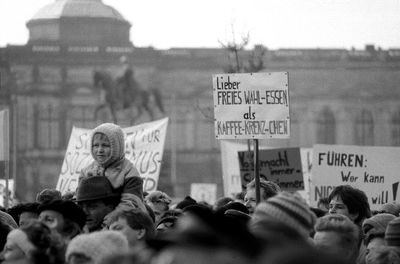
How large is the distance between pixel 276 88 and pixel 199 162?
74.5 m

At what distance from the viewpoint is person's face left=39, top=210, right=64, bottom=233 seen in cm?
827

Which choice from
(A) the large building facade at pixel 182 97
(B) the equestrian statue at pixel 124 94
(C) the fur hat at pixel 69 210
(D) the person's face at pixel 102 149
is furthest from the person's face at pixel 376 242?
(B) the equestrian statue at pixel 124 94

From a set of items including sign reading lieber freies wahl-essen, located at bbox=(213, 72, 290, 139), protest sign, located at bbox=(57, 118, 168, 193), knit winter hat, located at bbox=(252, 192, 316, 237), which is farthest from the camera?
protest sign, located at bbox=(57, 118, 168, 193)

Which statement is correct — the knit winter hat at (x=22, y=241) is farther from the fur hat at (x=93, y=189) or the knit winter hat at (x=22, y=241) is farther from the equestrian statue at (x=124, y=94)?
the equestrian statue at (x=124, y=94)

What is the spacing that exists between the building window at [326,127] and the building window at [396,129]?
3.11 meters

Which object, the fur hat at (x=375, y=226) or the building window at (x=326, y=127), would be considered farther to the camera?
the building window at (x=326, y=127)

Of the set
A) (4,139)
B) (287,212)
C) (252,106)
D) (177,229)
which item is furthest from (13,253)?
(4,139)

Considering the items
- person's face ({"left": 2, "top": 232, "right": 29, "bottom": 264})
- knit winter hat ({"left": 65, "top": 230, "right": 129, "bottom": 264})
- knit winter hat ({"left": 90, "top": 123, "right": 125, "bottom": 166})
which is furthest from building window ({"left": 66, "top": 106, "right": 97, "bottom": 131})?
knit winter hat ({"left": 65, "top": 230, "right": 129, "bottom": 264})

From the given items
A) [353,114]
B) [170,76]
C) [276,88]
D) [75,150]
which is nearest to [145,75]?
[170,76]

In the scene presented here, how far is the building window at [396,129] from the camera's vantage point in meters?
86.8

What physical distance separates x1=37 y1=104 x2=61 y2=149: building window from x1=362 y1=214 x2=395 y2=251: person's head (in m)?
75.1

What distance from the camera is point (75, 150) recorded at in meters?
20.6

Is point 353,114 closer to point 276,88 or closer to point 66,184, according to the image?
point 66,184

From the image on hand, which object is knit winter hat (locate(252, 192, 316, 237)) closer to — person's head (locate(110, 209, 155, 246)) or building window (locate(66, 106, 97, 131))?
person's head (locate(110, 209, 155, 246))
